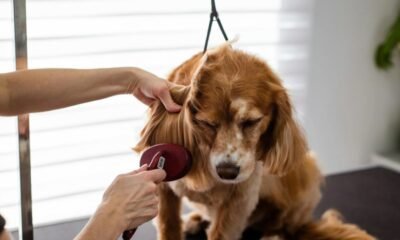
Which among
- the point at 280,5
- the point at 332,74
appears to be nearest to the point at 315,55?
the point at 332,74

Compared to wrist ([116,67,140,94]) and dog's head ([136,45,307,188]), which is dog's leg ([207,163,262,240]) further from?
wrist ([116,67,140,94])

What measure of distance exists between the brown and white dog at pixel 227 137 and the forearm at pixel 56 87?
98 mm

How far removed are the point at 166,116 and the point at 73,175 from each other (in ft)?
2.41

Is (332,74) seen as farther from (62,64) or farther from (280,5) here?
(62,64)

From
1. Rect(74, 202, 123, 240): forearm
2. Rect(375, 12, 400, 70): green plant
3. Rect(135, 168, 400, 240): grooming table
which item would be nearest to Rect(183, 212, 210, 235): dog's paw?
Rect(135, 168, 400, 240): grooming table

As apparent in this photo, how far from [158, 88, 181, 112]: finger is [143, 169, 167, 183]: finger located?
4.9 inches

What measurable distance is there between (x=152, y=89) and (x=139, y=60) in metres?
0.67

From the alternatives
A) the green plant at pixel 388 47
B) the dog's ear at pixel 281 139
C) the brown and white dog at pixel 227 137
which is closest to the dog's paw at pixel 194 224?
the brown and white dog at pixel 227 137

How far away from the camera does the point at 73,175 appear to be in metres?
1.64

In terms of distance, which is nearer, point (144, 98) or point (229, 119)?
point (229, 119)

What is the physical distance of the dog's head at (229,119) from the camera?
0.92 metres

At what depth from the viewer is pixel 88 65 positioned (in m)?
1.59

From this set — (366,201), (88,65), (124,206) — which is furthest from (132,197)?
(366,201)

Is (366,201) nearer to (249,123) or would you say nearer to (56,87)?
(249,123)
